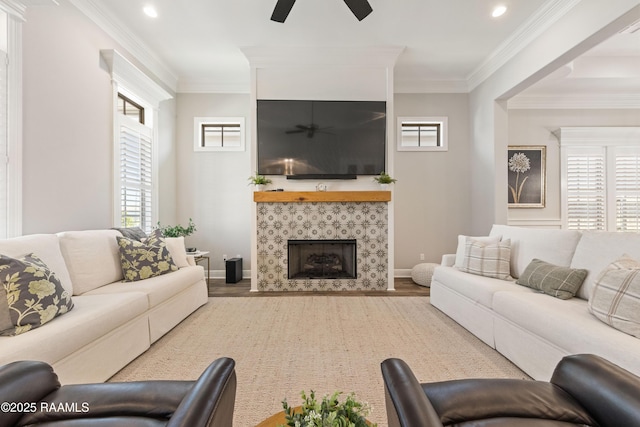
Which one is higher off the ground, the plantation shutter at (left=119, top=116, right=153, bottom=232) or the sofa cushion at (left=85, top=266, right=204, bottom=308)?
the plantation shutter at (left=119, top=116, right=153, bottom=232)

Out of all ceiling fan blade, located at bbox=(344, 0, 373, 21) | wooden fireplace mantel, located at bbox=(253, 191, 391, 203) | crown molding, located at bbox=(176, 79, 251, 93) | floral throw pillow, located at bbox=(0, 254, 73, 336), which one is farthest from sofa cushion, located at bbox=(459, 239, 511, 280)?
crown molding, located at bbox=(176, 79, 251, 93)

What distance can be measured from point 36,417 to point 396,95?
210 inches

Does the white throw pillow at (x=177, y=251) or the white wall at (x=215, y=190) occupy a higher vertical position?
the white wall at (x=215, y=190)

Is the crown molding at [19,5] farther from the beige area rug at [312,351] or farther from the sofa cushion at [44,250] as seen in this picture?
the beige area rug at [312,351]

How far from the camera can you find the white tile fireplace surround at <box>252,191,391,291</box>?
409cm

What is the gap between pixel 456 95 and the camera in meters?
4.99

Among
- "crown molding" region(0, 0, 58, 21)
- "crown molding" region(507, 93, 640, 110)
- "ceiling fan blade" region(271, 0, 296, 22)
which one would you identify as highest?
"crown molding" region(507, 93, 640, 110)

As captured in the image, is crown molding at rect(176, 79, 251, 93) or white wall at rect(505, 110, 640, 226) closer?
crown molding at rect(176, 79, 251, 93)

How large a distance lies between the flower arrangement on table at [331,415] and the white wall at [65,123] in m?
2.74

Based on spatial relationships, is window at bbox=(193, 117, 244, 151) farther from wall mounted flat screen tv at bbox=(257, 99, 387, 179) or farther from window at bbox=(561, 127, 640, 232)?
Answer: window at bbox=(561, 127, 640, 232)

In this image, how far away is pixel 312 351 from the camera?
225cm

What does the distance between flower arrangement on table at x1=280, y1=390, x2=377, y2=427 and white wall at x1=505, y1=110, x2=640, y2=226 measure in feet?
17.2

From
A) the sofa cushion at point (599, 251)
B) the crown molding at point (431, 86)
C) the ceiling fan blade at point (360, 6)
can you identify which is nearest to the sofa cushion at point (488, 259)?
the sofa cushion at point (599, 251)

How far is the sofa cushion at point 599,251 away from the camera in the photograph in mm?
1941
